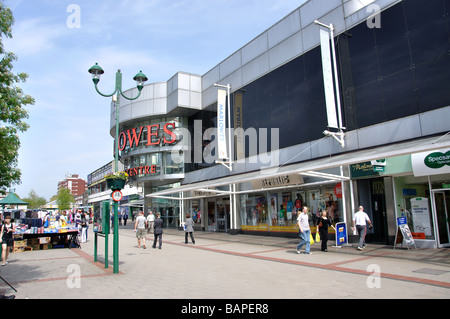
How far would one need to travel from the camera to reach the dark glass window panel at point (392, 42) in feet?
42.2

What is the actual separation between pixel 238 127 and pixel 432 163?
1236cm

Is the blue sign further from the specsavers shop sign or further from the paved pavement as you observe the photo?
the specsavers shop sign

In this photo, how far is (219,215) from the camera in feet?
82.4

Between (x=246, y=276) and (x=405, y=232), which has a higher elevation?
(x=405, y=232)

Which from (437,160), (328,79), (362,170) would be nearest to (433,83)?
(437,160)

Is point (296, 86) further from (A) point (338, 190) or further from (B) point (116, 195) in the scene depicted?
(B) point (116, 195)

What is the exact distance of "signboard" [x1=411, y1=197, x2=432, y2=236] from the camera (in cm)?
1254

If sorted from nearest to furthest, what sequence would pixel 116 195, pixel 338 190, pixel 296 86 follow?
1. pixel 116 195
2. pixel 338 190
3. pixel 296 86

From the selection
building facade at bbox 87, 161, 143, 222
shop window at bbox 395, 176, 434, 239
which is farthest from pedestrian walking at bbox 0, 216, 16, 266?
building facade at bbox 87, 161, 143, 222

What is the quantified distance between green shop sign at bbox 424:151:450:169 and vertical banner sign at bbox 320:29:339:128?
4.07 m

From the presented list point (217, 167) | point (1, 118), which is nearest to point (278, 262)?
point (1, 118)

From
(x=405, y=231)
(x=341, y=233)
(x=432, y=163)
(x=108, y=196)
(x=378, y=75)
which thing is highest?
(x=378, y=75)

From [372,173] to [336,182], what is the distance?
2.17 m
